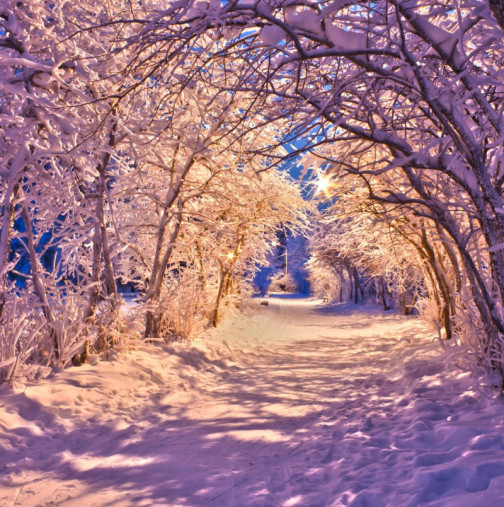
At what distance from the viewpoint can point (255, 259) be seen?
18859 millimetres

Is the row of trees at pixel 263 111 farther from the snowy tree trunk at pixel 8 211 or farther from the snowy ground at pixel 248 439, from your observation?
the snowy ground at pixel 248 439

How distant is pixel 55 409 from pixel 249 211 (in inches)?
326

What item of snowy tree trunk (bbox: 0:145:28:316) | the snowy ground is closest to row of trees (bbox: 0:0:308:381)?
snowy tree trunk (bbox: 0:145:28:316)

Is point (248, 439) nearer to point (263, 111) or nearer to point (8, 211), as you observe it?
point (8, 211)

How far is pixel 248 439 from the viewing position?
13.4 ft

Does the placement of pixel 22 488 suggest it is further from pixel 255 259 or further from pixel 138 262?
pixel 255 259

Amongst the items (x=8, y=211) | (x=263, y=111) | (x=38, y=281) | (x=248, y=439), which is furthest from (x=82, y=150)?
(x=248, y=439)

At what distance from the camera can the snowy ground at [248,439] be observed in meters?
2.86

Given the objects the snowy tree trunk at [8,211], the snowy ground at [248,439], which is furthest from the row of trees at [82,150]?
the snowy ground at [248,439]

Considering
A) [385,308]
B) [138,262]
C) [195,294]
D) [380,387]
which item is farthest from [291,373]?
[385,308]

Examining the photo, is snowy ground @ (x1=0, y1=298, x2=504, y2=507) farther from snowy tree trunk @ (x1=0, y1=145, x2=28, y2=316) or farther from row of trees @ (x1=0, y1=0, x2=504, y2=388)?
snowy tree trunk @ (x1=0, y1=145, x2=28, y2=316)

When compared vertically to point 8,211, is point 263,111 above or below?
above

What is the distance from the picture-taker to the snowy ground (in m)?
2.86

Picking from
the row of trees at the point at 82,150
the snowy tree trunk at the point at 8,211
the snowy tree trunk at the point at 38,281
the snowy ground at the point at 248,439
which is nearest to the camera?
the snowy ground at the point at 248,439
